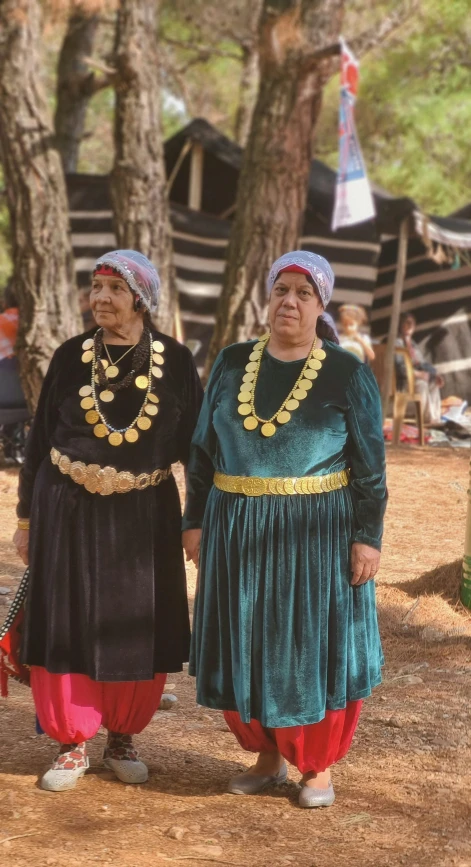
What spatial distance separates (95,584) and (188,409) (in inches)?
25.9

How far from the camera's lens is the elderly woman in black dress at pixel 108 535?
3428 millimetres

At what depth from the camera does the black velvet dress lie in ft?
11.2

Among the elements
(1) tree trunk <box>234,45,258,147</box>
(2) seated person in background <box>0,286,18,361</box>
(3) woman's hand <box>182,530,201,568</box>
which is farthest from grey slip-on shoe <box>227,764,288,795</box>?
(1) tree trunk <box>234,45,258,147</box>

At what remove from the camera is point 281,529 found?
3254 millimetres

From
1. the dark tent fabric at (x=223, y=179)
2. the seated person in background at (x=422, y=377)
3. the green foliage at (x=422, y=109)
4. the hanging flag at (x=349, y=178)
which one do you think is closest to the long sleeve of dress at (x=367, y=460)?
the hanging flag at (x=349, y=178)

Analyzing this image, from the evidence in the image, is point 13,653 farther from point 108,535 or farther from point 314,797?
point 314,797

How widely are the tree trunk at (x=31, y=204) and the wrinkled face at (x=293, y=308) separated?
5981 mm

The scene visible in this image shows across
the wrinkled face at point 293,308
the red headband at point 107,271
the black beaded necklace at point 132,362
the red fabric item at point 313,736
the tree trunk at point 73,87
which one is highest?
the tree trunk at point 73,87

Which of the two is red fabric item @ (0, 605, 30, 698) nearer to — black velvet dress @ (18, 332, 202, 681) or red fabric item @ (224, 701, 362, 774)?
black velvet dress @ (18, 332, 202, 681)

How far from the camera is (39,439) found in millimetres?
3627

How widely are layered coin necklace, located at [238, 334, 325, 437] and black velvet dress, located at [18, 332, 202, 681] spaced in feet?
1.04

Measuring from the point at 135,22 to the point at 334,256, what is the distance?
15.2 ft

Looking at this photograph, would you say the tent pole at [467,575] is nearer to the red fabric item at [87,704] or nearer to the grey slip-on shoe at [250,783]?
the grey slip-on shoe at [250,783]

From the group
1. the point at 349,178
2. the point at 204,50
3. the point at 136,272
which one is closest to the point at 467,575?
the point at 136,272
